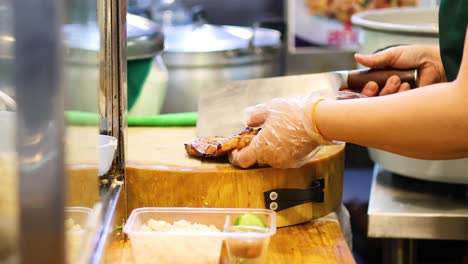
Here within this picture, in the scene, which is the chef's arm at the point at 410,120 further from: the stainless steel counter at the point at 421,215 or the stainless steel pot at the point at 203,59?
the stainless steel pot at the point at 203,59

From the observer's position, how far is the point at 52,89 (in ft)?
1.89

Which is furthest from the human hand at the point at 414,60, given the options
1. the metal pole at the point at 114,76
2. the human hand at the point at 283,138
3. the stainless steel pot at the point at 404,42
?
the metal pole at the point at 114,76

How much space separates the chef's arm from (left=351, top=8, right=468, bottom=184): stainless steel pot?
43cm

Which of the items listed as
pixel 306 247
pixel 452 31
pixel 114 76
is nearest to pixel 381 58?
pixel 452 31

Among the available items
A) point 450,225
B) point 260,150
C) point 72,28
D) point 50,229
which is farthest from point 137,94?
point 50,229

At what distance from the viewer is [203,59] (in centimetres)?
206

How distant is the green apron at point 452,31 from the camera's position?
4.14ft

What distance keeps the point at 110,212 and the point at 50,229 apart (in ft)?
1.33

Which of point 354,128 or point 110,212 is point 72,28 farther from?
point 354,128

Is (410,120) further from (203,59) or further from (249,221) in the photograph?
(203,59)

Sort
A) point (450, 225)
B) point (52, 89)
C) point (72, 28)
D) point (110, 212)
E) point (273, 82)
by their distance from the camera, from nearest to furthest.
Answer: point (52, 89)
point (72, 28)
point (110, 212)
point (273, 82)
point (450, 225)

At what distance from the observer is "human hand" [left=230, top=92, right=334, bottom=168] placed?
1194mm

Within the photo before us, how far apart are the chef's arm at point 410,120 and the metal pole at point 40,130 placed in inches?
22.6

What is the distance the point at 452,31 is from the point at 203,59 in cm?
90
